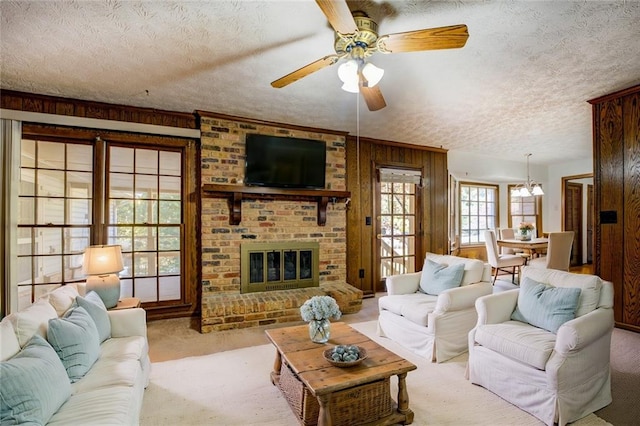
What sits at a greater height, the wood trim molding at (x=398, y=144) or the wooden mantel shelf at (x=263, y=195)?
the wood trim molding at (x=398, y=144)

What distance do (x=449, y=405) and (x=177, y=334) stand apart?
8.98 feet

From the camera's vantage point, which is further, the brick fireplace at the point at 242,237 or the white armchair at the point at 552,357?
the brick fireplace at the point at 242,237

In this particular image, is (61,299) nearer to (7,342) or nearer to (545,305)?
(7,342)

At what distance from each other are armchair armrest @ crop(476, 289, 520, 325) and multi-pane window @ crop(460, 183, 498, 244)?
457cm

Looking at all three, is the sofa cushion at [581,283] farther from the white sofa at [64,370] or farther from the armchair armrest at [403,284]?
the white sofa at [64,370]

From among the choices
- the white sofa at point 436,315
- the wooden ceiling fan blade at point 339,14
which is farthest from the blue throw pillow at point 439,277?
the wooden ceiling fan blade at point 339,14

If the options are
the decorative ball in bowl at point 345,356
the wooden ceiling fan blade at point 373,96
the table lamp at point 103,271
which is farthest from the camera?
the table lamp at point 103,271

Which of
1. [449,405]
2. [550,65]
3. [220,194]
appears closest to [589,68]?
[550,65]

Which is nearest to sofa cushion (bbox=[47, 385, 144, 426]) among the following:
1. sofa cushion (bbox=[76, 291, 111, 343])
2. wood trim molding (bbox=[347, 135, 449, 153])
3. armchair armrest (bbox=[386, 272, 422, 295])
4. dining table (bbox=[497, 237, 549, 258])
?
sofa cushion (bbox=[76, 291, 111, 343])

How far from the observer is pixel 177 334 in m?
3.40

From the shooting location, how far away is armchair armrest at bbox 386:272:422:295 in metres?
3.34

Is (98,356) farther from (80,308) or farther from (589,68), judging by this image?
(589,68)

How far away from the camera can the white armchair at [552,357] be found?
1.85 m

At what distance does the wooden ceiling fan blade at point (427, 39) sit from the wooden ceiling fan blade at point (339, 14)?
0.21 meters
